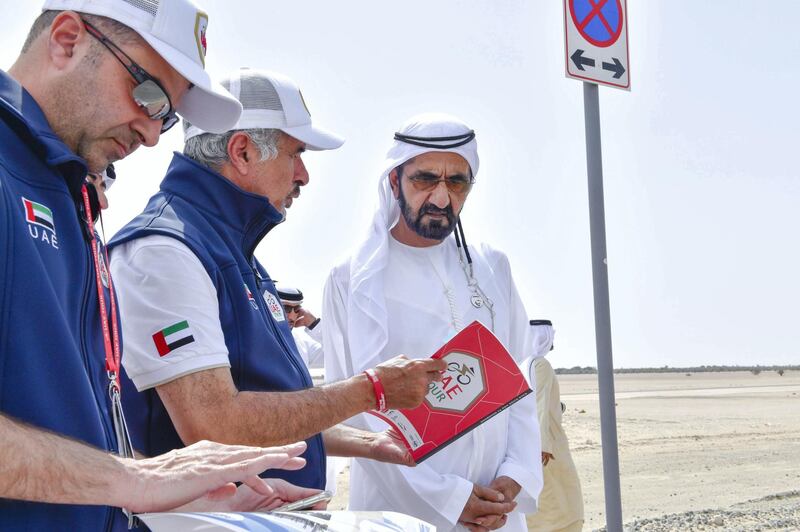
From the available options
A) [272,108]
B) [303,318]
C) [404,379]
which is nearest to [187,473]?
[404,379]

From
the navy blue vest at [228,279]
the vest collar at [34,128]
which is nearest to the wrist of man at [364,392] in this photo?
the navy blue vest at [228,279]

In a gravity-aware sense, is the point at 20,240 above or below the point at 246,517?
above

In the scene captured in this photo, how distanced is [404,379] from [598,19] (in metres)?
2.31

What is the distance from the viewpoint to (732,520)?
8961 millimetres

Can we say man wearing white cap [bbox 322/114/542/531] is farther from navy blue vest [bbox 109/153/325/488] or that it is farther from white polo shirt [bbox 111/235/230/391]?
white polo shirt [bbox 111/235/230/391]

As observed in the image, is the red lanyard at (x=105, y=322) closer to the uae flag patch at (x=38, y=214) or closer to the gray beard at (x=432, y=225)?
the uae flag patch at (x=38, y=214)

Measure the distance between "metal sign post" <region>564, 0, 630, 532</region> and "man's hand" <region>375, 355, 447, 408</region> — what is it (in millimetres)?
1489

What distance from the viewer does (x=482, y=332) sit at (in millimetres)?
Result: 3193

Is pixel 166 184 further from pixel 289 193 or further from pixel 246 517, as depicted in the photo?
pixel 246 517

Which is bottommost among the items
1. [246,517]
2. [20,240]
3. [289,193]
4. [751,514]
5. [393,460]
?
[751,514]

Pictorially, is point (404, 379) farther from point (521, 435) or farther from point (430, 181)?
point (430, 181)

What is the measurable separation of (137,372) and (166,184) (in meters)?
0.63

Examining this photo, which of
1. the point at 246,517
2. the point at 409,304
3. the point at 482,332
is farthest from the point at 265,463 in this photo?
the point at 409,304

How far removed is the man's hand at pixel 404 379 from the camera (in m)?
2.84
